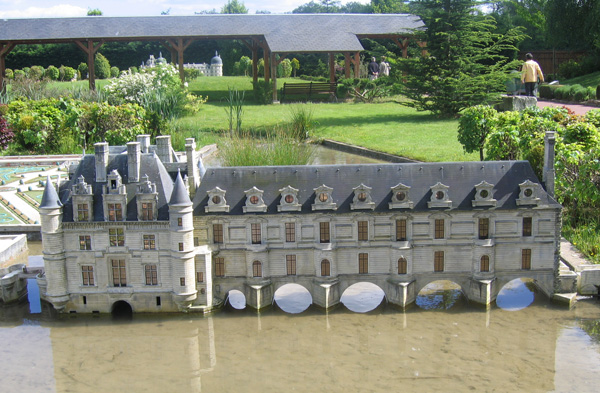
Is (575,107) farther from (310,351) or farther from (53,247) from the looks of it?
(53,247)

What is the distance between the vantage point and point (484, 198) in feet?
78.6

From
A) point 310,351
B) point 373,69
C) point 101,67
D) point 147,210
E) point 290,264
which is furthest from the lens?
point 101,67

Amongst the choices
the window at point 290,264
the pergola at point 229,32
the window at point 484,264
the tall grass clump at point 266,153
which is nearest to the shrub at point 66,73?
the pergola at point 229,32

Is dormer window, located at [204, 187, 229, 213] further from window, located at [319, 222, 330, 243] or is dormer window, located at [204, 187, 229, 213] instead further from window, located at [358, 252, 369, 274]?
window, located at [358, 252, 369, 274]

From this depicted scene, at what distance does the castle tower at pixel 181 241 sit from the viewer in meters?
22.9

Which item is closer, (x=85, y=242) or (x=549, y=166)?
(x=85, y=242)

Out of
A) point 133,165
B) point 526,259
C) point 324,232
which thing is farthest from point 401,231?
point 133,165

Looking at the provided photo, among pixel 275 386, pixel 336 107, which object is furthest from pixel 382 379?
pixel 336 107

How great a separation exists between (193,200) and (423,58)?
32.8 metres

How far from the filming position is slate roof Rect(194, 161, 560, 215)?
24062 mm

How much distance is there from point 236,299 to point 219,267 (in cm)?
189

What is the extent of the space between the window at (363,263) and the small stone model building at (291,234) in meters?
0.03

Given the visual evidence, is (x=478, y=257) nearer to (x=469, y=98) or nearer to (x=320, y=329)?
(x=320, y=329)

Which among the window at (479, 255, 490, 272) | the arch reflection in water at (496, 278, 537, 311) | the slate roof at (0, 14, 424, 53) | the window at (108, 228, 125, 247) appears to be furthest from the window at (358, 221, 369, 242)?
the slate roof at (0, 14, 424, 53)
